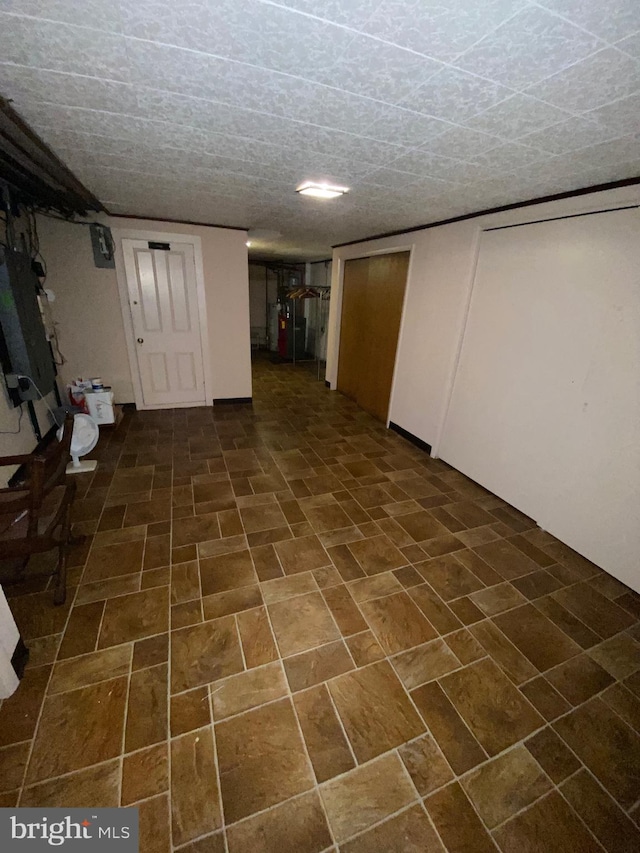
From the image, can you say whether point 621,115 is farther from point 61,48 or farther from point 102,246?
point 102,246

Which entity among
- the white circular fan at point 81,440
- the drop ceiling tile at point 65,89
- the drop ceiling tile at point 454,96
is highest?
the drop ceiling tile at point 65,89

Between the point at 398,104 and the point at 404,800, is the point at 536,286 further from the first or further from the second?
the point at 404,800

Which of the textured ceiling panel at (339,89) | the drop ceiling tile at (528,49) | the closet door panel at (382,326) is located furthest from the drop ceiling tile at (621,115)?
the closet door panel at (382,326)

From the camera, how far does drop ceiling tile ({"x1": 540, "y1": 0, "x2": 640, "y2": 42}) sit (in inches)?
34.7

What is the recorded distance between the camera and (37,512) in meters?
1.53

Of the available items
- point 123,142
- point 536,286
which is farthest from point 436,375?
point 123,142

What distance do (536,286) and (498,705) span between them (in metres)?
2.79

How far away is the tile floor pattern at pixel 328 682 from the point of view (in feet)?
3.73

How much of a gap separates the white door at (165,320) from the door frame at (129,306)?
42 mm

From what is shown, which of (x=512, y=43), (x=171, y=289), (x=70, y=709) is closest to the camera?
(x=512, y=43)

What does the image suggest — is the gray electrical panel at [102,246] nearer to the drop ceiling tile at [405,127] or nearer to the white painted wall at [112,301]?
the white painted wall at [112,301]

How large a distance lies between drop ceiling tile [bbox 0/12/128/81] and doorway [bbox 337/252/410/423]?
11.0 ft

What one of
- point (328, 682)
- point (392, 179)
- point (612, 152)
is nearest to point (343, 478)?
point (328, 682)

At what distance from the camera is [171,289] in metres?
4.33
